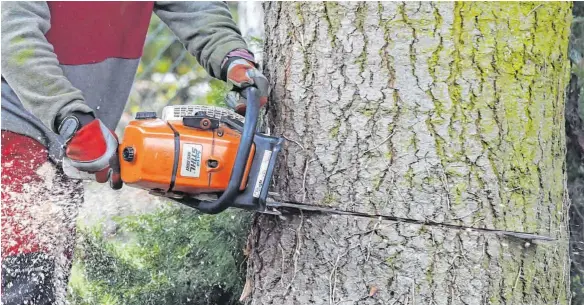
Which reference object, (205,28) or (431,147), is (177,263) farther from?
(431,147)

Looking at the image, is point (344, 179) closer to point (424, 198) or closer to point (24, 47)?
point (424, 198)

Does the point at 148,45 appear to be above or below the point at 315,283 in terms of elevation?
above

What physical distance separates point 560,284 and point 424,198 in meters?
0.49

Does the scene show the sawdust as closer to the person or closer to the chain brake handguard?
the person

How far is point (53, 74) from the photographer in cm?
194

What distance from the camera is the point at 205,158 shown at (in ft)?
5.47

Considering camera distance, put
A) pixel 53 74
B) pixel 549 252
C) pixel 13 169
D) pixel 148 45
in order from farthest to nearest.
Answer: pixel 148 45, pixel 13 169, pixel 53 74, pixel 549 252

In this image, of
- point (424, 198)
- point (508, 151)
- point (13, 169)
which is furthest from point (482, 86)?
point (13, 169)

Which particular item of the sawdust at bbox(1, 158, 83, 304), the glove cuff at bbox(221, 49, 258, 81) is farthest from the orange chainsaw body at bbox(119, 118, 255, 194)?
the sawdust at bbox(1, 158, 83, 304)

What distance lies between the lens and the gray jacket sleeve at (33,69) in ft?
6.23

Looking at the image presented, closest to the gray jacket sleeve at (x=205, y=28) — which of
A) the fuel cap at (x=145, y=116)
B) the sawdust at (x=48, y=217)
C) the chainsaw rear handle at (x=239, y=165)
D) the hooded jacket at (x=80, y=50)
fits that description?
the hooded jacket at (x=80, y=50)

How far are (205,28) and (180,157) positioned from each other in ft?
2.42

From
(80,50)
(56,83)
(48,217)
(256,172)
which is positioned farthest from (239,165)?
(48,217)

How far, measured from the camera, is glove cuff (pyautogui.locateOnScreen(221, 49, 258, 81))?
202 cm
